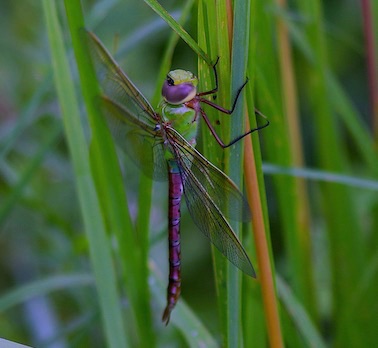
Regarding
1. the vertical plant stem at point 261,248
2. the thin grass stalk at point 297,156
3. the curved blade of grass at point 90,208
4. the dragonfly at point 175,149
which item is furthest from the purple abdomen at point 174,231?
the thin grass stalk at point 297,156

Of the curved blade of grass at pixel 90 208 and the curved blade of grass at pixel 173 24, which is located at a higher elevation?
the curved blade of grass at pixel 173 24

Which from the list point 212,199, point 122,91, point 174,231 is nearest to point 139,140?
point 122,91

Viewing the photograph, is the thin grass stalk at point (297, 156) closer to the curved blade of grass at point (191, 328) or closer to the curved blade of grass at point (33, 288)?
the curved blade of grass at point (191, 328)

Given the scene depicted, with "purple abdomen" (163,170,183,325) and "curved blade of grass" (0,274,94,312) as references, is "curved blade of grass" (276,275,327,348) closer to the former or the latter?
"purple abdomen" (163,170,183,325)

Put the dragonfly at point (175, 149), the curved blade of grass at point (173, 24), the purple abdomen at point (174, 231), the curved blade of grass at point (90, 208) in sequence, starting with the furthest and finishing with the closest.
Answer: the purple abdomen at point (174, 231)
the curved blade of grass at point (90, 208)
the dragonfly at point (175, 149)
the curved blade of grass at point (173, 24)

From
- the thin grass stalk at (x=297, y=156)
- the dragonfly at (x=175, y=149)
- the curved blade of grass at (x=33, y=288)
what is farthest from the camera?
the thin grass stalk at (x=297, y=156)

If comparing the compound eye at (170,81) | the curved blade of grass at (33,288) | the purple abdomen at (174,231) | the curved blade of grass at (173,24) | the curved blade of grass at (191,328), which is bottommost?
the curved blade of grass at (191,328)

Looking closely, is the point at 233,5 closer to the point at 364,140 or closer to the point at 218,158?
the point at 218,158

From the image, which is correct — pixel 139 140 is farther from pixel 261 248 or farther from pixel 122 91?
pixel 261 248
